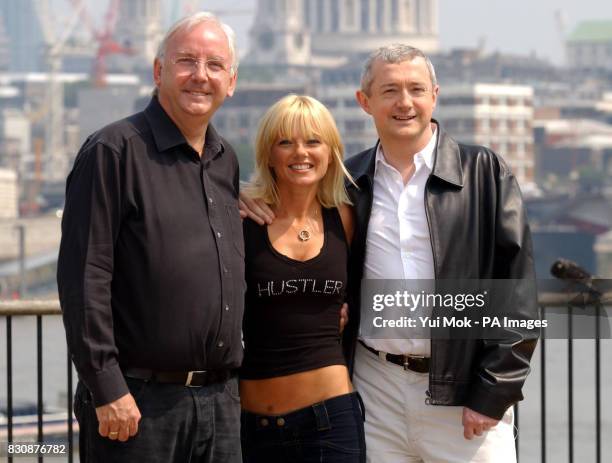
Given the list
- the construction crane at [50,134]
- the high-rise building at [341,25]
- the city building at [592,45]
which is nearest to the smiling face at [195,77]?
the construction crane at [50,134]

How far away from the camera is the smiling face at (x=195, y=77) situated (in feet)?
7.09

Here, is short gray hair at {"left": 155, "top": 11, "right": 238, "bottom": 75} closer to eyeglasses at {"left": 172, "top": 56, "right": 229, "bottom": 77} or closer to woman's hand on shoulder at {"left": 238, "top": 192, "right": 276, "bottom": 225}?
eyeglasses at {"left": 172, "top": 56, "right": 229, "bottom": 77}

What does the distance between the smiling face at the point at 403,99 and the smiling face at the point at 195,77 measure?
0.28 m

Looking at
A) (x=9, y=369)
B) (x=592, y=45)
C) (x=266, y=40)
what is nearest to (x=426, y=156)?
(x=9, y=369)

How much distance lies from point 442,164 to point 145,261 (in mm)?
525

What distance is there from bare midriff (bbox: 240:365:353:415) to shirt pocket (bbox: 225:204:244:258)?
0.22m

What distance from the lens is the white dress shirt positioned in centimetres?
231

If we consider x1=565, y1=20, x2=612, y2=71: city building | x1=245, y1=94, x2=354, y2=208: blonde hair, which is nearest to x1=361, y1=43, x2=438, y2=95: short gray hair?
x1=245, y1=94, x2=354, y2=208: blonde hair

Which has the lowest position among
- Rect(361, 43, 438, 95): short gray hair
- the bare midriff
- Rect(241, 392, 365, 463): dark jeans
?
Rect(241, 392, 365, 463): dark jeans

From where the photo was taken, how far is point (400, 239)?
2.31 meters

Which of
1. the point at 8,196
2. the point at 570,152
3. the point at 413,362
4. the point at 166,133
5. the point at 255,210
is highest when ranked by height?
the point at 570,152

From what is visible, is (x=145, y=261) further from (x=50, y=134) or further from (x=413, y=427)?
(x=50, y=134)

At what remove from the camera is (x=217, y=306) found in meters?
2.12

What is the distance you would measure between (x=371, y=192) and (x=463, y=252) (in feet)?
0.60
